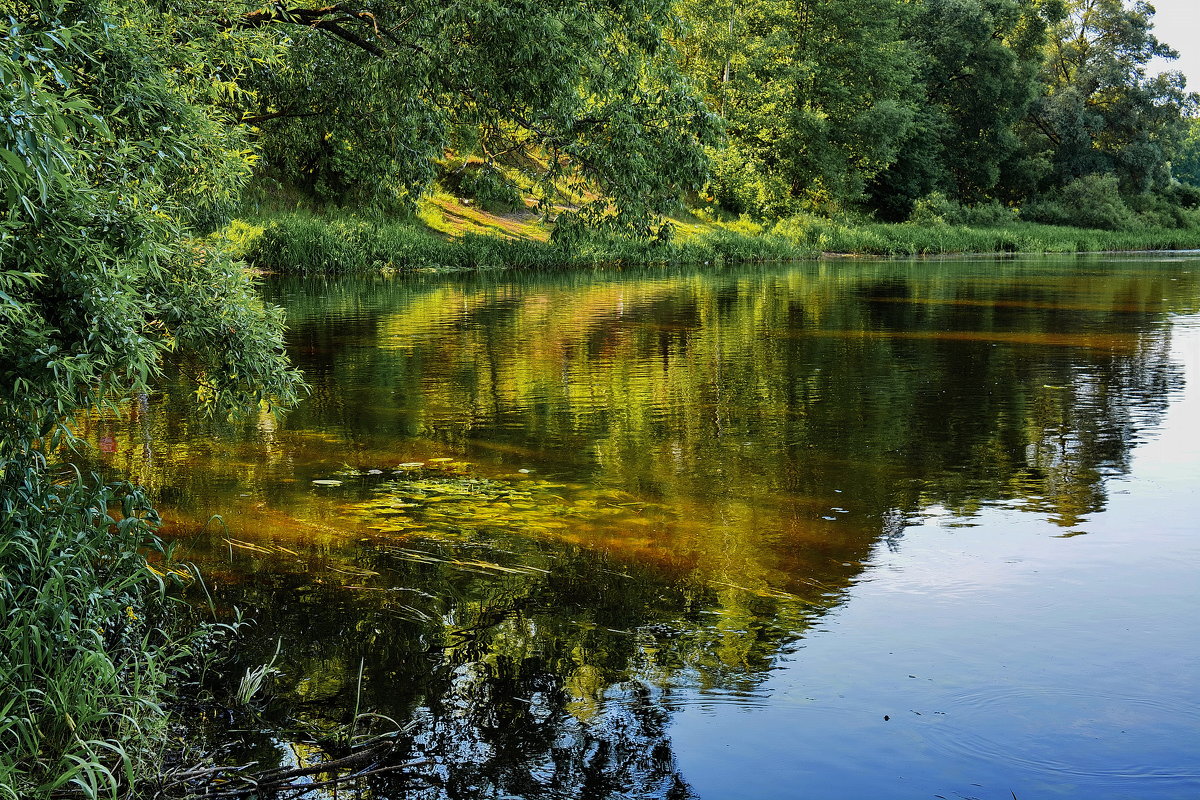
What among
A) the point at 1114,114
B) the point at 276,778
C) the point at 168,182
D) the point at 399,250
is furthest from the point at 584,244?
the point at 1114,114

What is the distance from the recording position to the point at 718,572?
A: 24.2 ft

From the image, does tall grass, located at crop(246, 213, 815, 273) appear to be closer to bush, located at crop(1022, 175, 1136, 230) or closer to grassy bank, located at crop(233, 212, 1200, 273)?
grassy bank, located at crop(233, 212, 1200, 273)

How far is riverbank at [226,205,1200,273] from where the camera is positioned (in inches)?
1572

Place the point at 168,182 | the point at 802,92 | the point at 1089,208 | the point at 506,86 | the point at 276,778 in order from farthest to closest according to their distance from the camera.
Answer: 1. the point at 1089,208
2. the point at 802,92
3. the point at 506,86
4. the point at 168,182
5. the point at 276,778

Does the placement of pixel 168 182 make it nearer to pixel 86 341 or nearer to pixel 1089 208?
pixel 86 341

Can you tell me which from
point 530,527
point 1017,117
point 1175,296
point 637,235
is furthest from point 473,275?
point 1017,117

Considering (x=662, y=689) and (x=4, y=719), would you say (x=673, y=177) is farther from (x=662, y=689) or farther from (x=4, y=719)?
(x=4, y=719)

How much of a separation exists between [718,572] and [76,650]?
397cm

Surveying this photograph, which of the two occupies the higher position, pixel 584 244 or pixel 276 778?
pixel 584 244

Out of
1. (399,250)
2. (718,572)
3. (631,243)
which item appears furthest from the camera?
(631,243)

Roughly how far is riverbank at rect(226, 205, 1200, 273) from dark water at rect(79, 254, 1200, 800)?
1148cm

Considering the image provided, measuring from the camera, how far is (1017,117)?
3039 inches

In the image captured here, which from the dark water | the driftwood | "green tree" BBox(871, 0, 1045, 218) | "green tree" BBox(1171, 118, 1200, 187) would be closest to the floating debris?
the dark water

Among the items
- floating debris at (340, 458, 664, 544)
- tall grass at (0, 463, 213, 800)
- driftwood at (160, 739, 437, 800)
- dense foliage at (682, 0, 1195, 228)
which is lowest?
driftwood at (160, 739, 437, 800)
